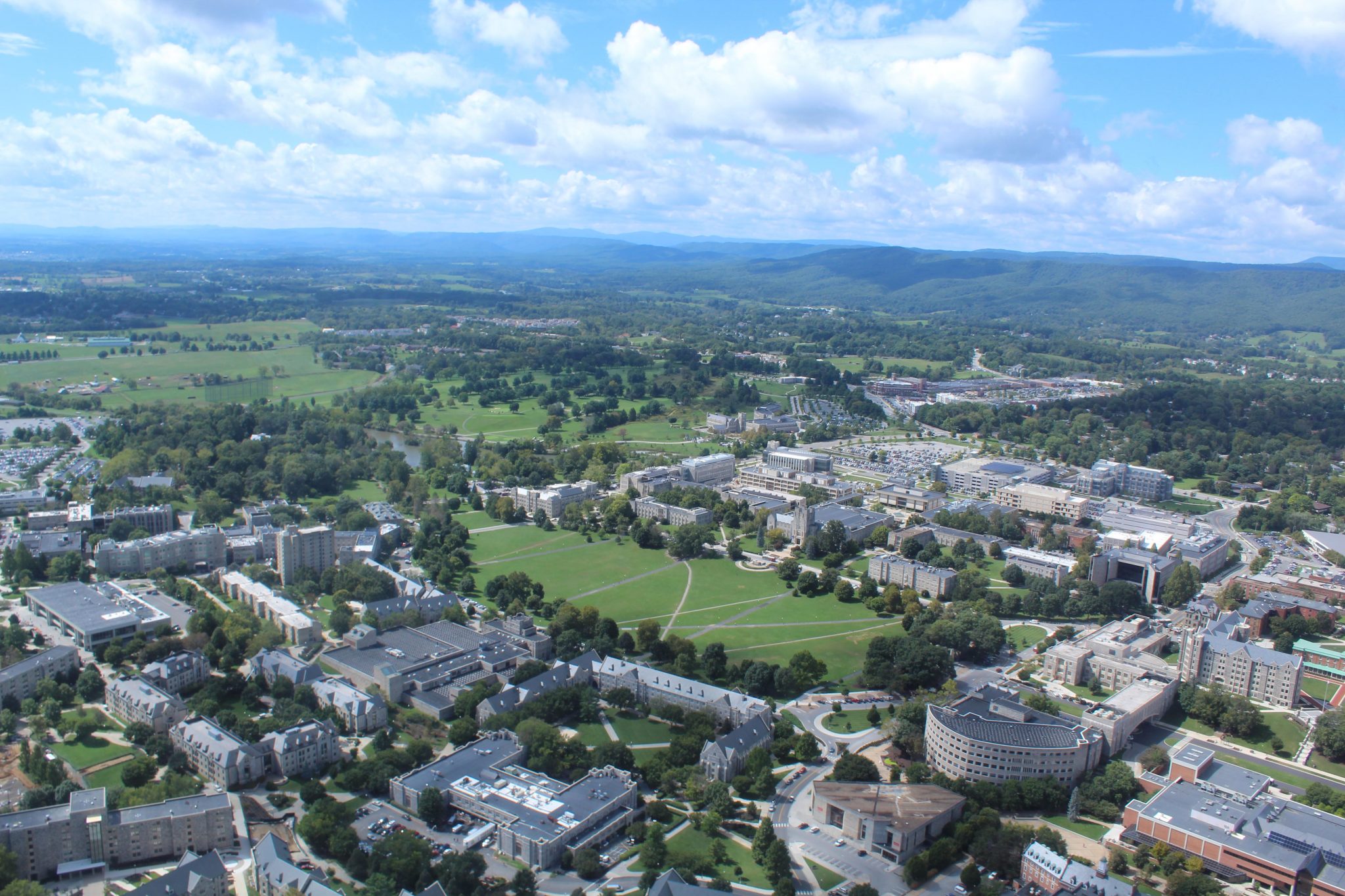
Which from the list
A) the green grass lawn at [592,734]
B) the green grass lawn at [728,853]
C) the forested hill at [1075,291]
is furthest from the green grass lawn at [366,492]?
the forested hill at [1075,291]

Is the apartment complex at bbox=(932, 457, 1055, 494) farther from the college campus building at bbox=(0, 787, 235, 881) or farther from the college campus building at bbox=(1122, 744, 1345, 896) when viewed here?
the college campus building at bbox=(0, 787, 235, 881)

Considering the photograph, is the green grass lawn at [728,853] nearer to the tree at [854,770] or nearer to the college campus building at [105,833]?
the tree at [854,770]

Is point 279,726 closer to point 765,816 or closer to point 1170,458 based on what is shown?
point 765,816

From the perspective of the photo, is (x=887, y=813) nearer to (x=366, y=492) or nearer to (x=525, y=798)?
(x=525, y=798)

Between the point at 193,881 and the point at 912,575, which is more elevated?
the point at 193,881

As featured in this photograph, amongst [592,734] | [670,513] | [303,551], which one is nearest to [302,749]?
[592,734]

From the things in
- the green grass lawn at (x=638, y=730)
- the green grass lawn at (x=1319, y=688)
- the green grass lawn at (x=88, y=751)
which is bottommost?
the green grass lawn at (x=1319, y=688)

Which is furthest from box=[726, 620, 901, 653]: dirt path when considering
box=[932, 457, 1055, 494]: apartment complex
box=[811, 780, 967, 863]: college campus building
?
box=[932, 457, 1055, 494]: apartment complex
